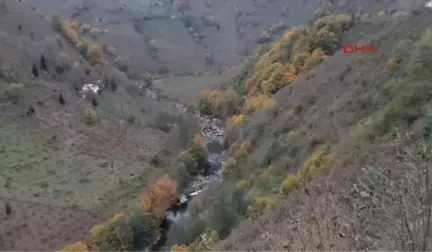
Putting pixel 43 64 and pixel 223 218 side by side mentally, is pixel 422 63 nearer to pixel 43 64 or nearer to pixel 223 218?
pixel 223 218

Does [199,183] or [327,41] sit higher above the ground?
[327,41]

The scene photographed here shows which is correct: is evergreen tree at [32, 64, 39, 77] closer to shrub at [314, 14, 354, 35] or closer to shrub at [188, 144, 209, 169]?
shrub at [188, 144, 209, 169]

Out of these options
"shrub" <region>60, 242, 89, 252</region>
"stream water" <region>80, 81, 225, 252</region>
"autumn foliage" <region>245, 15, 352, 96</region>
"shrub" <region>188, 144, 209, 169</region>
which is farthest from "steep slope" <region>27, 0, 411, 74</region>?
"shrub" <region>60, 242, 89, 252</region>

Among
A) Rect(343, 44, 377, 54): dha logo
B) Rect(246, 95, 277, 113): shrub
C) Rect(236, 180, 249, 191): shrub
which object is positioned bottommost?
Rect(246, 95, 277, 113): shrub

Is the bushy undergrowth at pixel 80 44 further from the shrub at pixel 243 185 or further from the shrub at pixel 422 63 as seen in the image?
the shrub at pixel 422 63

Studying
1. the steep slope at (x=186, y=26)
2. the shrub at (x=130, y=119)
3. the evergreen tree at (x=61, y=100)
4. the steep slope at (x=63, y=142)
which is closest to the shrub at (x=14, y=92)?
the steep slope at (x=63, y=142)

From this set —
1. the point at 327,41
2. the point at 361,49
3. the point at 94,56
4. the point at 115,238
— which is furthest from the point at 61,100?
the point at 361,49
